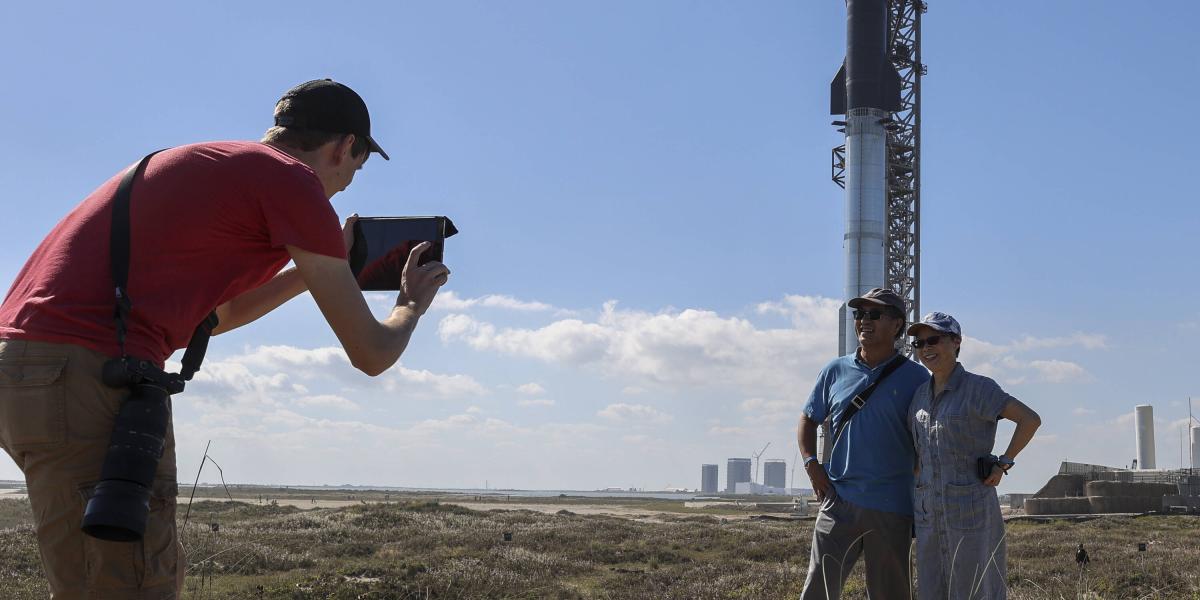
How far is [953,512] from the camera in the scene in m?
6.16

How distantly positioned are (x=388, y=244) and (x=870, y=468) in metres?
4.07

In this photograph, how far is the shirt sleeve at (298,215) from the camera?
256 centimetres

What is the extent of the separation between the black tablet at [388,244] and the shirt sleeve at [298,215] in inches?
21.9

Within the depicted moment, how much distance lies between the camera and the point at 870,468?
644cm

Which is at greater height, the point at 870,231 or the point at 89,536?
the point at 870,231

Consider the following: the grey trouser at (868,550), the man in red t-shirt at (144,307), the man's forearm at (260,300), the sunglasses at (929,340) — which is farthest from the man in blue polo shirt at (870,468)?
the man in red t-shirt at (144,307)

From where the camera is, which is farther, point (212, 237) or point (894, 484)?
point (894, 484)

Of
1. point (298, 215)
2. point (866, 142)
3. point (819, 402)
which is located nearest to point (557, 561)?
point (819, 402)

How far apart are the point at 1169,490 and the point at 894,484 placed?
3963 centimetres

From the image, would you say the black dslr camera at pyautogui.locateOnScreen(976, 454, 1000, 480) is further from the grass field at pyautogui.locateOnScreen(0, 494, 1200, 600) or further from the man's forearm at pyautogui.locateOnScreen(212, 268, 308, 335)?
the man's forearm at pyautogui.locateOnScreen(212, 268, 308, 335)

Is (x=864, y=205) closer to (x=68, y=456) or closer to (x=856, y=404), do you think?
(x=856, y=404)

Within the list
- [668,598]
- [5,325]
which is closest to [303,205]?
[5,325]

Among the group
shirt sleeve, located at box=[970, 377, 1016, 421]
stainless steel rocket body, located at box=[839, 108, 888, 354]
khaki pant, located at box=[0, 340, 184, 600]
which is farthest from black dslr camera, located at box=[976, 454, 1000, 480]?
stainless steel rocket body, located at box=[839, 108, 888, 354]

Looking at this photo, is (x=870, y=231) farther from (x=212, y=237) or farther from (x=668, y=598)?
(x=212, y=237)
